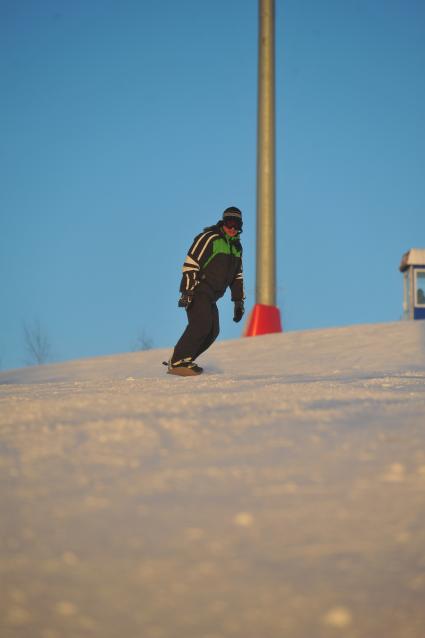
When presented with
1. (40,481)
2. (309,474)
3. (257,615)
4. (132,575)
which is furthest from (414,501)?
(40,481)

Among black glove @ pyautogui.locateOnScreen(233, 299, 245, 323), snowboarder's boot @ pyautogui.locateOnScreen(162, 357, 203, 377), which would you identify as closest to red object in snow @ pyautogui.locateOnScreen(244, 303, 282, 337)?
black glove @ pyautogui.locateOnScreen(233, 299, 245, 323)

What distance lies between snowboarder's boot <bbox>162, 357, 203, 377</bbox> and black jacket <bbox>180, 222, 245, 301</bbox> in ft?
2.06

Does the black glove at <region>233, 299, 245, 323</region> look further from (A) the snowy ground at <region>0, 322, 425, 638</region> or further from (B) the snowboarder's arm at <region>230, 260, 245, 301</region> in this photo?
(A) the snowy ground at <region>0, 322, 425, 638</region>

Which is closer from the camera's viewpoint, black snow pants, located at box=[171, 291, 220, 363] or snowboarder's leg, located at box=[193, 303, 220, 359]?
→ black snow pants, located at box=[171, 291, 220, 363]

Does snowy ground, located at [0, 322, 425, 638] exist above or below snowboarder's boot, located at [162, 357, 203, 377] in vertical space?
below

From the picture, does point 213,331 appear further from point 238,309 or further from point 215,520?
point 215,520

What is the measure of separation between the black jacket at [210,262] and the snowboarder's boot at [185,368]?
63 cm

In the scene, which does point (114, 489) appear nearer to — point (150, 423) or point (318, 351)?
point (150, 423)

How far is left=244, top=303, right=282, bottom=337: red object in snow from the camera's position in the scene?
10.9 m

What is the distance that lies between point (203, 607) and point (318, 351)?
738 cm

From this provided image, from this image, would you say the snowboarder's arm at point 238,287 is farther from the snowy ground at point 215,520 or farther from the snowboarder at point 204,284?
the snowy ground at point 215,520

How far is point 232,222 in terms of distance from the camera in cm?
664

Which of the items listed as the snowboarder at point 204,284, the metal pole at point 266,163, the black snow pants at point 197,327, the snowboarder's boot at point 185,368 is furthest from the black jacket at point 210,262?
the metal pole at point 266,163

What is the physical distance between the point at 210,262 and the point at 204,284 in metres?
0.20
